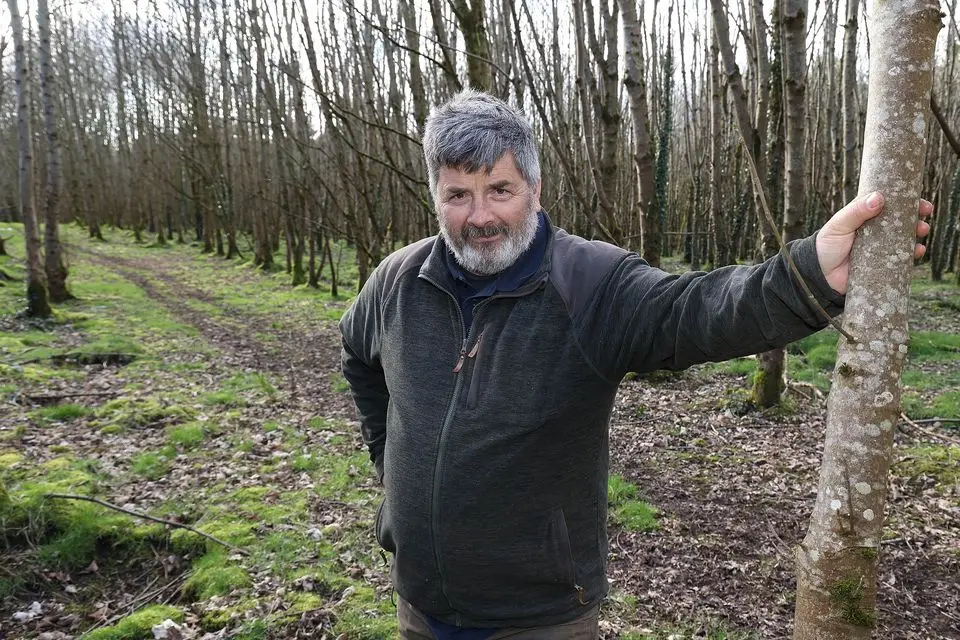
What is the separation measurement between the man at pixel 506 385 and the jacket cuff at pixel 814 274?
205 mm

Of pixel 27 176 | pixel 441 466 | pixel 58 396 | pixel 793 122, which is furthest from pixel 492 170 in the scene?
pixel 27 176

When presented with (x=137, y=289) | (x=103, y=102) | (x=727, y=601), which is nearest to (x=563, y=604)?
(x=727, y=601)

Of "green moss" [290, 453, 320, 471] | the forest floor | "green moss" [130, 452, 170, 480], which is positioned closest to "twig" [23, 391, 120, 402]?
the forest floor

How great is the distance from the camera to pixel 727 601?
342cm

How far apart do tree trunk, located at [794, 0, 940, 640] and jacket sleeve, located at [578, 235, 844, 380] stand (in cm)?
10

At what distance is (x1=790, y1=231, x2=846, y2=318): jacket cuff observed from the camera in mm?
1387

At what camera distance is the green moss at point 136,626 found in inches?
128

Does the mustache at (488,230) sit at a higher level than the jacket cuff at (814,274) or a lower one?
higher

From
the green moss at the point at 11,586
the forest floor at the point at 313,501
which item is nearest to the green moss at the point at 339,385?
the forest floor at the point at 313,501

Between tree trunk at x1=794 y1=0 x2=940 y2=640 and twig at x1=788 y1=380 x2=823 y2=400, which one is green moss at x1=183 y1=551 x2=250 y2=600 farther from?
twig at x1=788 y1=380 x2=823 y2=400

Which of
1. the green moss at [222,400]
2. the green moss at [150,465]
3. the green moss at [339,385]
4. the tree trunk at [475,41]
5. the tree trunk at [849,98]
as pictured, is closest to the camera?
the tree trunk at [475,41]

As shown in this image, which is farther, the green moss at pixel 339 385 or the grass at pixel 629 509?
the green moss at pixel 339 385

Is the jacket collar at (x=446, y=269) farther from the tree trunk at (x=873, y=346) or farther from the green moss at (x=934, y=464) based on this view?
the green moss at (x=934, y=464)

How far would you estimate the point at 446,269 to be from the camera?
196 centimetres
